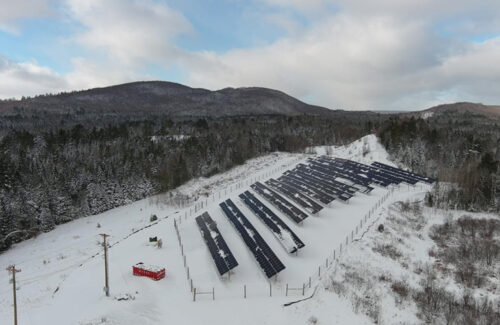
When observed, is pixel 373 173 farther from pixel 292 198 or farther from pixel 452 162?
pixel 292 198

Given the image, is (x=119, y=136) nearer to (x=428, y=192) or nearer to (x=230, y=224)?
(x=230, y=224)

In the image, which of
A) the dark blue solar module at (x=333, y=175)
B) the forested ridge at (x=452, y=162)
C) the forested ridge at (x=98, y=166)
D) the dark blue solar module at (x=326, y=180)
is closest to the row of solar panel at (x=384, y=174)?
the dark blue solar module at (x=333, y=175)

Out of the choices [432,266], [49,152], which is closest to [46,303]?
[432,266]

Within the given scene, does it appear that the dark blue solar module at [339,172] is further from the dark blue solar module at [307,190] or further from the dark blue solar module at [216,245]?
the dark blue solar module at [216,245]

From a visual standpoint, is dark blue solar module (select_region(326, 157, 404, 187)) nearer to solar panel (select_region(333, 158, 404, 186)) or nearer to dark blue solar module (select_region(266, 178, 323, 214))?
solar panel (select_region(333, 158, 404, 186))

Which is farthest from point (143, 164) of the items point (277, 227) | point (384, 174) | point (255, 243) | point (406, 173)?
point (406, 173)

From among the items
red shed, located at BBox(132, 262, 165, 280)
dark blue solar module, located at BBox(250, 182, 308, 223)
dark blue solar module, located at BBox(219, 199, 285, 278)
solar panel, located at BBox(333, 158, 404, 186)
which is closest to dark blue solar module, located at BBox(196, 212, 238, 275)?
dark blue solar module, located at BBox(219, 199, 285, 278)
